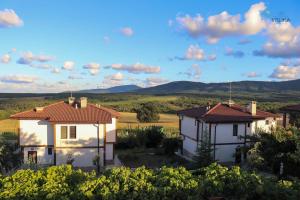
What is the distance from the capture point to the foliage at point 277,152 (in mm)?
22000

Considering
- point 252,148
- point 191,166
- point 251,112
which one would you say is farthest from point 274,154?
point 251,112

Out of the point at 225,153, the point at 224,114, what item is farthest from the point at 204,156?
the point at 224,114

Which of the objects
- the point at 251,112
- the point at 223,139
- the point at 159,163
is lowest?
the point at 159,163

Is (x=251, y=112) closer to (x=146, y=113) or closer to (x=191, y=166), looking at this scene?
(x=191, y=166)

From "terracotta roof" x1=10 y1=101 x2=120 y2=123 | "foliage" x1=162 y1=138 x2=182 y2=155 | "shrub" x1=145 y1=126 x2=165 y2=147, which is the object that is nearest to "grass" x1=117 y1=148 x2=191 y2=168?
"foliage" x1=162 y1=138 x2=182 y2=155

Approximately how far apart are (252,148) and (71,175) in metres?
15.7

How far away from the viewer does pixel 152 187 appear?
44.2ft

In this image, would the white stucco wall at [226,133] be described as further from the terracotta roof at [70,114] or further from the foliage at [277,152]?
the terracotta roof at [70,114]

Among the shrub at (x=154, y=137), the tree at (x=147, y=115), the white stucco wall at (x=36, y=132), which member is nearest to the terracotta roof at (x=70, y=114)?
the white stucco wall at (x=36, y=132)

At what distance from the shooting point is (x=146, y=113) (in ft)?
235

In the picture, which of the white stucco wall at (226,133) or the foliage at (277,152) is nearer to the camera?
the foliage at (277,152)

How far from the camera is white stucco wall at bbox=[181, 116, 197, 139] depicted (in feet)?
114

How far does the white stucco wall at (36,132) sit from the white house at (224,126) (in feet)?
40.8

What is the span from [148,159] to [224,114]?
7.88 meters
